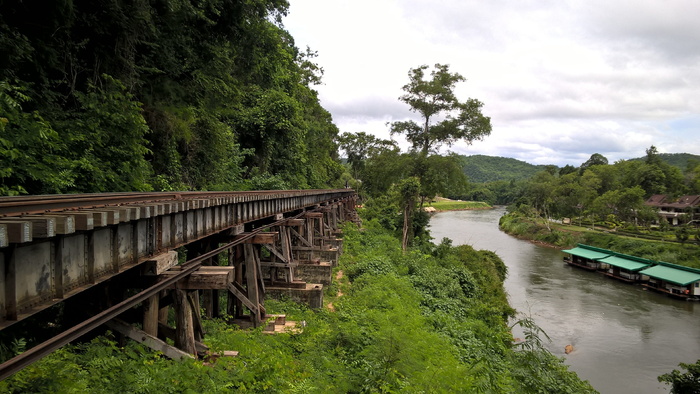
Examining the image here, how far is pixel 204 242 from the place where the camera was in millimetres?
7891

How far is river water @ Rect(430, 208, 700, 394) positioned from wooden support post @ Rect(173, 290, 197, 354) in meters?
15.9

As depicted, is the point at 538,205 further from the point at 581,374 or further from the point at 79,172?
the point at 79,172

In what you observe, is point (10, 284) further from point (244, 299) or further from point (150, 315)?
point (244, 299)

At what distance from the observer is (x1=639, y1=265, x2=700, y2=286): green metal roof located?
2597 centimetres

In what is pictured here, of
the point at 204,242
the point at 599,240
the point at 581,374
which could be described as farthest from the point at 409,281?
the point at 599,240

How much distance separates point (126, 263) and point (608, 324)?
24.4 m

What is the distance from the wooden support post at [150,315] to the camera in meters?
5.06

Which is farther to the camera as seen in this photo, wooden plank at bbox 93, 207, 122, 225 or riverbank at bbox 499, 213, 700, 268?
riverbank at bbox 499, 213, 700, 268

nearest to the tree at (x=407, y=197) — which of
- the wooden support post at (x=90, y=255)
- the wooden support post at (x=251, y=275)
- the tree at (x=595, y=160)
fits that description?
the wooden support post at (x=251, y=275)

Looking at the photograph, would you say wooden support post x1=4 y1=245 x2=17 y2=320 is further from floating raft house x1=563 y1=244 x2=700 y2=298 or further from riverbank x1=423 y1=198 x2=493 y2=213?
riverbank x1=423 y1=198 x2=493 y2=213

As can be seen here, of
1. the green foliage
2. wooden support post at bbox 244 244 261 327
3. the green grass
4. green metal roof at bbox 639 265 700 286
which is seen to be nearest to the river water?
green metal roof at bbox 639 265 700 286

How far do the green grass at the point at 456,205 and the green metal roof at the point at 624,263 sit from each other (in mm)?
59061

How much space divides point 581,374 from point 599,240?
33738 millimetres

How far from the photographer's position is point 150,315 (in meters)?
5.10
